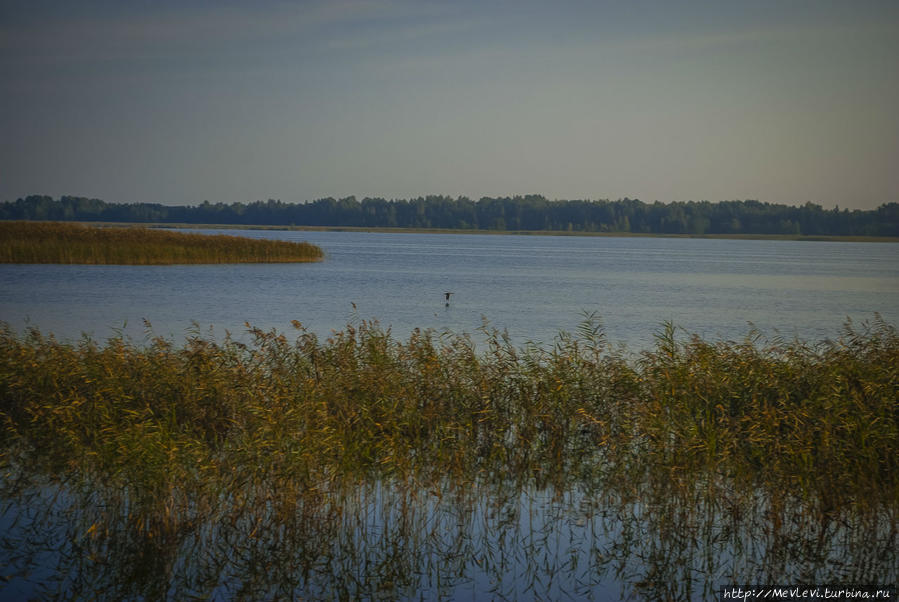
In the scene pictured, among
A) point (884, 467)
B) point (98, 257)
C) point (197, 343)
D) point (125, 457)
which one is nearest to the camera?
point (125, 457)

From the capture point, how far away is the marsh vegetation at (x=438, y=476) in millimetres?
7184

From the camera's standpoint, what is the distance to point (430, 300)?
33.9 metres

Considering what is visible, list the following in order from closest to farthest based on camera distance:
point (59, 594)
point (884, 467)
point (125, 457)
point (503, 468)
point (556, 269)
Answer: point (59, 594)
point (125, 457)
point (884, 467)
point (503, 468)
point (556, 269)

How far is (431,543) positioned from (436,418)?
308cm

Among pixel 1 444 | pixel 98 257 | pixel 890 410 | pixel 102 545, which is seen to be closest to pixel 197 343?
pixel 1 444

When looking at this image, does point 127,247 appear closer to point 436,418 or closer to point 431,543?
point 436,418

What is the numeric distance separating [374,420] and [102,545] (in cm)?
374

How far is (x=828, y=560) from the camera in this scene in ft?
24.2

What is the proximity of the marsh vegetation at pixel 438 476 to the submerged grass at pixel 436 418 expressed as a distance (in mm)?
40

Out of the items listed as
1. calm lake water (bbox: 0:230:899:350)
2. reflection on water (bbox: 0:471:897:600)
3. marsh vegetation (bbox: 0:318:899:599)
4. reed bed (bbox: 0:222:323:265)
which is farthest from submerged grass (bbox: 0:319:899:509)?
reed bed (bbox: 0:222:323:265)

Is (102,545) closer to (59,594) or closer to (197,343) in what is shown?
(59,594)

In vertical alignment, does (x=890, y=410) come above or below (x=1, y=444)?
above

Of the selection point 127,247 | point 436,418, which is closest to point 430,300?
point 436,418

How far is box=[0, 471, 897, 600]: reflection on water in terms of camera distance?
6.91 m
